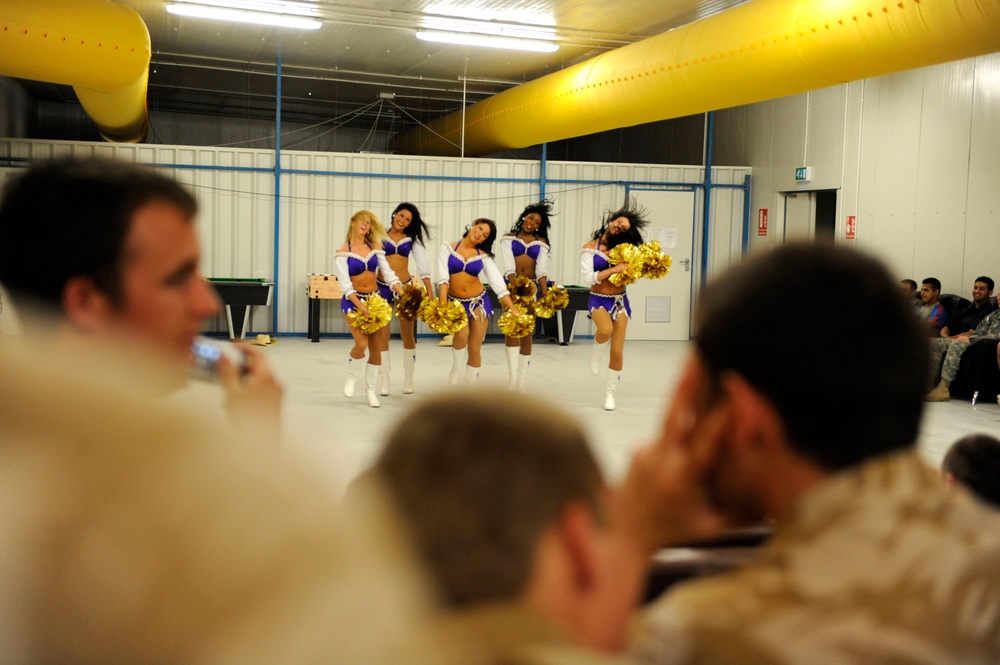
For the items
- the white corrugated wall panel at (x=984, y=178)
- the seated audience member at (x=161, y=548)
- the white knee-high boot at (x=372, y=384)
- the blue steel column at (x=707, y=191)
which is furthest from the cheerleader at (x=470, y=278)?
the seated audience member at (x=161, y=548)

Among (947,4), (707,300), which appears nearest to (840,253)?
(707,300)

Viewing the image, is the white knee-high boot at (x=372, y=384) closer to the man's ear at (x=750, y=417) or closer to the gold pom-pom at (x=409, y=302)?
the gold pom-pom at (x=409, y=302)

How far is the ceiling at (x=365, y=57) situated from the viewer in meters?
11.1

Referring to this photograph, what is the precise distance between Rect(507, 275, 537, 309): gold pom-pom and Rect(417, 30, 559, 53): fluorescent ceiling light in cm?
459

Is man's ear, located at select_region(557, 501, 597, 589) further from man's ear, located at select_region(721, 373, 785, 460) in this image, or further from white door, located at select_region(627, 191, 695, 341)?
white door, located at select_region(627, 191, 695, 341)

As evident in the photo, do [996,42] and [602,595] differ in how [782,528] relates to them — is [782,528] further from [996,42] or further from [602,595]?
[996,42]

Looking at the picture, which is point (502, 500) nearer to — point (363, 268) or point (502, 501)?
point (502, 501)

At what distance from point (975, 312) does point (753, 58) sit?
142 inches

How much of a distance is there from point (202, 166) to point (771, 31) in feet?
26.7

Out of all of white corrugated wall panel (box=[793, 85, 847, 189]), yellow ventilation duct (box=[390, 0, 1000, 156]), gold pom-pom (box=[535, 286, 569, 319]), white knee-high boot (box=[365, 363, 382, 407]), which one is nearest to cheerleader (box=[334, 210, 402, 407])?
white knee-high boot (box=[365, 363, 382, 407])

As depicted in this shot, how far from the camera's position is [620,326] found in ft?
27.7

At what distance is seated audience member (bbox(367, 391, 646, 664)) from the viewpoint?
0.48m

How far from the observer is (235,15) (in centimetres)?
1100

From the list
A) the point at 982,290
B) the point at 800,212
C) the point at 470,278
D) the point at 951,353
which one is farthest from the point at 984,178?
the point at 470,278
